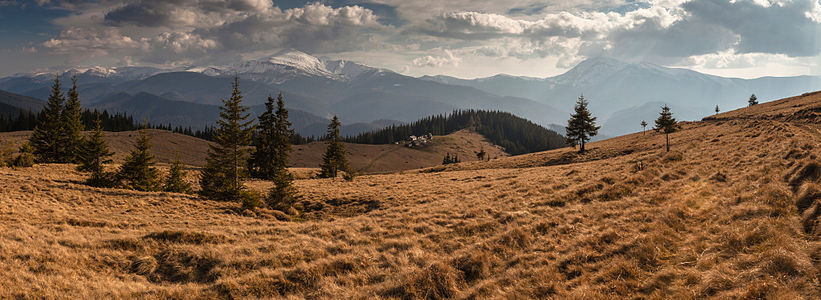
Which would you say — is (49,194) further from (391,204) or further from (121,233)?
(391,204)

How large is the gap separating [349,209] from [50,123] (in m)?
54.9

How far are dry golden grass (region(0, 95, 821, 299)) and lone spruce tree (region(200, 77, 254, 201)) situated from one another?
33.6ft

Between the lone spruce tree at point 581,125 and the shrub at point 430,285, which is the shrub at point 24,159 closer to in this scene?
the shrub at point 430,285

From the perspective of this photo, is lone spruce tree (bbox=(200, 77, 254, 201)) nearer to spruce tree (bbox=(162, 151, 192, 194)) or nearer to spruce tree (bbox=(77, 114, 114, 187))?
spruce tree (bbox=(162, 151, 192, 194))

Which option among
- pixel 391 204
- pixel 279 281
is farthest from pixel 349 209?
pixel 279 281

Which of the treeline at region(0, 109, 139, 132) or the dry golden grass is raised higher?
the treeline at region(0, 109, 139, 132)

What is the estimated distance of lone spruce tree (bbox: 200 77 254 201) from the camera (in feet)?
98.3

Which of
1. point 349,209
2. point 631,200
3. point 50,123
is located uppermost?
point 50,123

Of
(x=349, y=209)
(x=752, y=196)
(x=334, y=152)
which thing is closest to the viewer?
(x=752, y=196)

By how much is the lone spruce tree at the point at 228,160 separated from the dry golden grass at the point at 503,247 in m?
10.2

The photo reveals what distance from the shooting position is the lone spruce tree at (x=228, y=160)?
2995 cm

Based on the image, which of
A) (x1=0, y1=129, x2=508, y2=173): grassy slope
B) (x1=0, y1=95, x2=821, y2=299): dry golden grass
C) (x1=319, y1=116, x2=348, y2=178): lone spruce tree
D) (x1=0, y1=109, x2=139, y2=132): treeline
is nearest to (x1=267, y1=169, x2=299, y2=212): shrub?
(x1=0, y1=95, x2=821, y2=299): dry golden grass

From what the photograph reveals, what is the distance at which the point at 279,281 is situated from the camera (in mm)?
→ 10281

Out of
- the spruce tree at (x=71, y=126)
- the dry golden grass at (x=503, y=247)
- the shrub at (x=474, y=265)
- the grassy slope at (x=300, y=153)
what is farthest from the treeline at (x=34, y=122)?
the shrub at (x=474, y=265)
